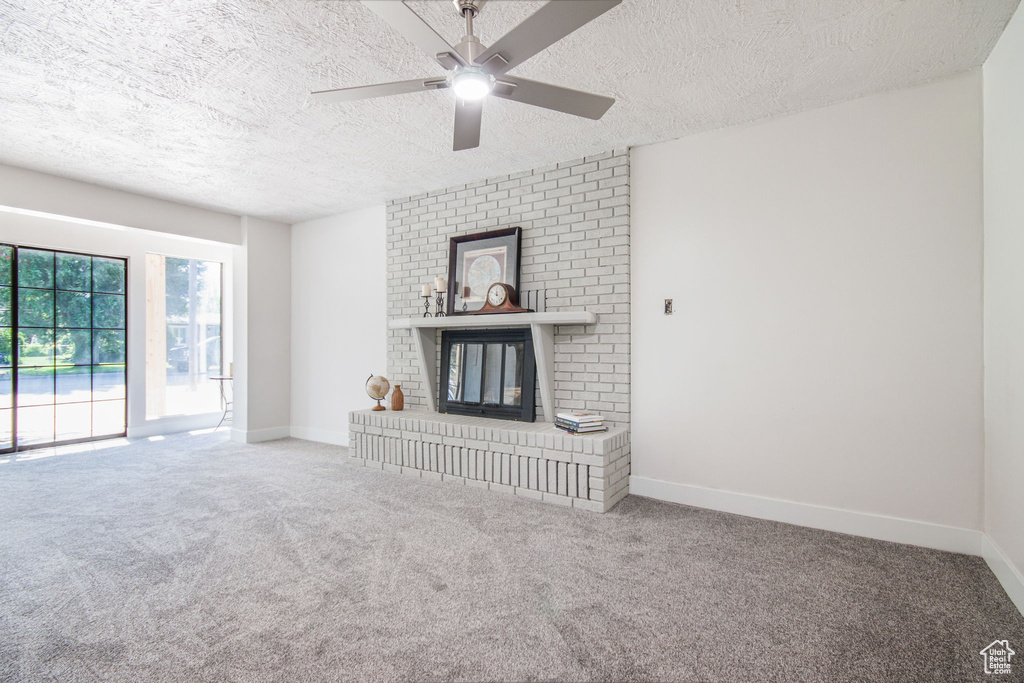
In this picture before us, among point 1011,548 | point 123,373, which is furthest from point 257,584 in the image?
point 123,373

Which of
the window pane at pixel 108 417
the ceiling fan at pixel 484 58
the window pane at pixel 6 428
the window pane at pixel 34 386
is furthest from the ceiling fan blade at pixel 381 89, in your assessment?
the window pane at pixel 108 417

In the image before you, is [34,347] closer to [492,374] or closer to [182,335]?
[182,335]

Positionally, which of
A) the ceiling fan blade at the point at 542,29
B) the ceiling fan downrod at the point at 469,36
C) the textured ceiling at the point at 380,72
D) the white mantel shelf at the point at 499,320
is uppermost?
the textured ceiling at the point at 380,72

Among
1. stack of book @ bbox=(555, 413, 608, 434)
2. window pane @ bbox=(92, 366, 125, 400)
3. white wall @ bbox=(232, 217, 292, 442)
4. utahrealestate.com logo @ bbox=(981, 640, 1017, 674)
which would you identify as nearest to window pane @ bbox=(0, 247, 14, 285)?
window pane @ bbox=(92, 366, 125, 400)

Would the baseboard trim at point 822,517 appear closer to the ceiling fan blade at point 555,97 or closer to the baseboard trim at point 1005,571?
the baseboard trim at point 1005,571

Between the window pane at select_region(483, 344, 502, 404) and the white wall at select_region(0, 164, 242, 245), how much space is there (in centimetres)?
336

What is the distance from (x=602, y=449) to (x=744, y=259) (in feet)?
5.04

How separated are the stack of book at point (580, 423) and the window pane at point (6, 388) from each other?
5.31 m

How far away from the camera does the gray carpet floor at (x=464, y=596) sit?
5.35 ft

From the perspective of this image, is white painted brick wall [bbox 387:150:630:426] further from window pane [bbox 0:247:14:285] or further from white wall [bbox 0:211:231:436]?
window pane [bbox 0:247:14:285]

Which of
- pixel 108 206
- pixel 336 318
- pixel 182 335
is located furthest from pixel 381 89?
pixel 182 335

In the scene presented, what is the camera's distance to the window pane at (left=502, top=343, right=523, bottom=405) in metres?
3.87

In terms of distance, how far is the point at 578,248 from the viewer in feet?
12.1

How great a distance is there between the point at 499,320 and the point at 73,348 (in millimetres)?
4696
